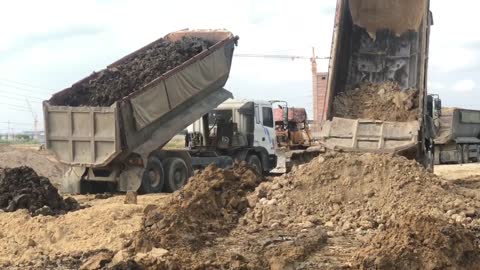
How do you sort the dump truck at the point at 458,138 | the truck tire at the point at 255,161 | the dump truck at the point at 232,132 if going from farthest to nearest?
the dump truck at the point at 458,138 < the truck tire at the point at 255,161 < the dump truck at the point at 232,132

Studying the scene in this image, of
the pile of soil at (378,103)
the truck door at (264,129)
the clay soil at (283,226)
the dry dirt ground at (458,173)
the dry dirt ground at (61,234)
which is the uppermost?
the pile of soil at (378,103)

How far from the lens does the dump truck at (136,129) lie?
14.5 metres

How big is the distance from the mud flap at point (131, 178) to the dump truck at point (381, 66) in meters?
5.01

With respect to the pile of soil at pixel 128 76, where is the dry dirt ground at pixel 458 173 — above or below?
below

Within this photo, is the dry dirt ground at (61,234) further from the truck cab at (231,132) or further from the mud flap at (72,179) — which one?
the truck cab at (231,132)

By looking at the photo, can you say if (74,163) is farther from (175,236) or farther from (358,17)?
(175,236)

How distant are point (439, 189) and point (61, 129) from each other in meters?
9.21

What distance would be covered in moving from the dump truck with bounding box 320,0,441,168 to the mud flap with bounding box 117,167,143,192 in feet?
16.5

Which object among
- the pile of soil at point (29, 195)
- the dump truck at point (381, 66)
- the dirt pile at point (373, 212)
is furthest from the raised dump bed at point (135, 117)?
the dirt pile at point (373, 212)

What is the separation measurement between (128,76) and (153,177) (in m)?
2.54

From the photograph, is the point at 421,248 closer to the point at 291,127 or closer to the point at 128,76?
the point at 128,76

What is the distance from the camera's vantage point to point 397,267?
596 centimetres

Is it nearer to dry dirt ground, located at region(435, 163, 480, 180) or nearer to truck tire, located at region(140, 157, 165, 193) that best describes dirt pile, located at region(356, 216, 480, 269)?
truck tire, located at region(140, 157, 165, 193)

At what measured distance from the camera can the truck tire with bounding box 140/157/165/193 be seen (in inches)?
601
